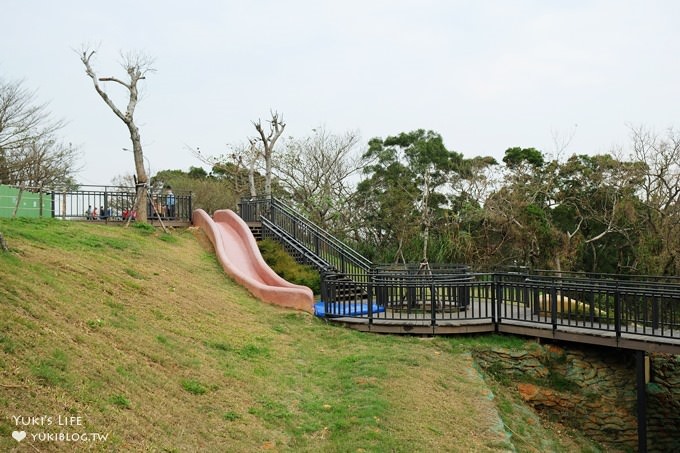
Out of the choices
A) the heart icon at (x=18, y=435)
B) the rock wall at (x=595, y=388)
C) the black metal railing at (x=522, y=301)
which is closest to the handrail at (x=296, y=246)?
the black metal railing at (x=522, y=301)

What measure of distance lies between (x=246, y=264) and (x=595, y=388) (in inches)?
386

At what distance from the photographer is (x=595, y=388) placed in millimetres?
10195

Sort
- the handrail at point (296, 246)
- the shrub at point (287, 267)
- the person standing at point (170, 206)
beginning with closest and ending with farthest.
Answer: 1. the shrub at point (287, 267)
2. the handrail at point (296, 246)
3. the person standing at point (170, 206)

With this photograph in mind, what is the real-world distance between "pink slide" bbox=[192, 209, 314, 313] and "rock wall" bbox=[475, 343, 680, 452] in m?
4.38

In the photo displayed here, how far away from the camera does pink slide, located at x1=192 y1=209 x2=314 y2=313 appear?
41.1ft

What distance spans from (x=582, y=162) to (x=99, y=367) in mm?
25681

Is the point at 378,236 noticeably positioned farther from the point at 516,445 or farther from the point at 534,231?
the point at 516,445

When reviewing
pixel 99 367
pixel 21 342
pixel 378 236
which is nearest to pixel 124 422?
pixel 99 367

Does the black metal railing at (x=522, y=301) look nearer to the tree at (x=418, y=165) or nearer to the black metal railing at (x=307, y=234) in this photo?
the black metal railing at (x=307, y=234)

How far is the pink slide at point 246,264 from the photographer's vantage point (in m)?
12.5

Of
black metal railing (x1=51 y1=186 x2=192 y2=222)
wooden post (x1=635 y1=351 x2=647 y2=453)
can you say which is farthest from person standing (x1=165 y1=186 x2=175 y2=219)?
wooden post (x1=635 y1=351 x2=647 y2=453)

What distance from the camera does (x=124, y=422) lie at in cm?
503

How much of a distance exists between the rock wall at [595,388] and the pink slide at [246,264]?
438cm

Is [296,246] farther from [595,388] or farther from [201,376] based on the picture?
[201,376]
